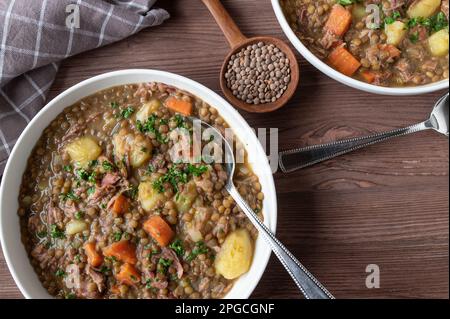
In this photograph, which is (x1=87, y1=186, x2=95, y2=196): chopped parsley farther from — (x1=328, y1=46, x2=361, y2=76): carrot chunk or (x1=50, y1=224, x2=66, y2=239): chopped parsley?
(x1=328, y1=46, x2=361, y2=76): carrot chunk

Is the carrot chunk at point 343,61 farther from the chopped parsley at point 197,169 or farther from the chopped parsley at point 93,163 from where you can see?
the chopped parsley at point 93,163

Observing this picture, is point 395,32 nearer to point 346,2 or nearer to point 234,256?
point 346,2

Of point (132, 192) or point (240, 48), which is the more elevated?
point (240, 48)

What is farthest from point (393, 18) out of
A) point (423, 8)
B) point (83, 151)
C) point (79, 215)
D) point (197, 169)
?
point (79, 215)

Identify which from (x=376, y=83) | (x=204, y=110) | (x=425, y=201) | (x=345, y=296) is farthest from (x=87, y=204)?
(x=425, y=201)

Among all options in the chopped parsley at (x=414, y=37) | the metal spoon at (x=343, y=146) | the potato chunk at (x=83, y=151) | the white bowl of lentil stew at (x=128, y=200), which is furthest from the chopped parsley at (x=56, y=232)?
the chopped parsley at (x=414, y=37)
